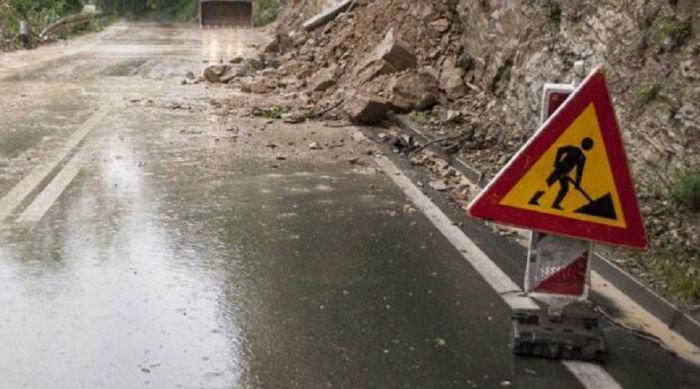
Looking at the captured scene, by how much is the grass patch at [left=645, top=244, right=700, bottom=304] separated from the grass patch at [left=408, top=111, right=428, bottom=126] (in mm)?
5816

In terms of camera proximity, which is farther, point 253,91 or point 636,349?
point 253,91

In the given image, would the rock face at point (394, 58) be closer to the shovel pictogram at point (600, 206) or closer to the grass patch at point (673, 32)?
the grass patch at point (673, 32)

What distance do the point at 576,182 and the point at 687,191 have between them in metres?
2.03

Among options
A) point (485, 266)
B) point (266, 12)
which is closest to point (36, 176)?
point (485, 266)

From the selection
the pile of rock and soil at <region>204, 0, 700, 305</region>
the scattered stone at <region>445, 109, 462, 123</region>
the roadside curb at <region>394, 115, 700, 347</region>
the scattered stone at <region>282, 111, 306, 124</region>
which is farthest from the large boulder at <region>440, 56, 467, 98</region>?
the roadside curb at <region>394, 115, 700, 347</region>

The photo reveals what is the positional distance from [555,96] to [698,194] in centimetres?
207

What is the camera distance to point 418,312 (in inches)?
197

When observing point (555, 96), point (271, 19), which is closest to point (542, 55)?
point (555, 96)

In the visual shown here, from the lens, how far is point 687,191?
591 centimetres

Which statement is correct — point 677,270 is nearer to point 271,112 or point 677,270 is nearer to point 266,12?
point 271,112

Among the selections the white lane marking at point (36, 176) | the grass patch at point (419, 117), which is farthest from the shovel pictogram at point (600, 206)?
the grass patch at point (419, 117)

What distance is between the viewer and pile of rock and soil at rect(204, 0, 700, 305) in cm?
630

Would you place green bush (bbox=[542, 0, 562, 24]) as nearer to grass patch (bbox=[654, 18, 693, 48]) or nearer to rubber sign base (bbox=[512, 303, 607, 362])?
grass patch (bbox=[654, 18, 693, 48])

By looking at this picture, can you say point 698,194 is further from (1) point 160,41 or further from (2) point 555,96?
(1) point 160,41
